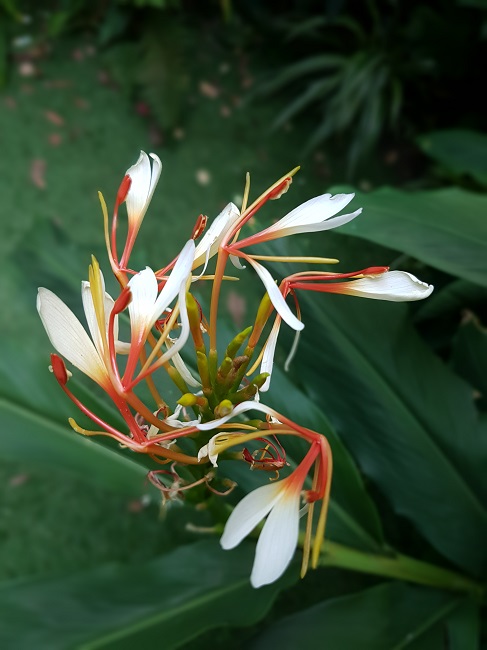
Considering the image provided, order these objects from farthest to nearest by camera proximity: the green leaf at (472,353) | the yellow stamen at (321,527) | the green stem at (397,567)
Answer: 1. the green leaf at (472,353)
2. the green stem at (397,567)
3. the yellow stamen at (321,527)

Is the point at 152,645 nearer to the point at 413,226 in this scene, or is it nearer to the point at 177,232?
the point at 413,226

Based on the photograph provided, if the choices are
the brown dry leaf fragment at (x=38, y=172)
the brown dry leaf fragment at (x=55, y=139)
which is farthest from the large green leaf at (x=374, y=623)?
the brown dry leaf fragment at (x=55, y=139)

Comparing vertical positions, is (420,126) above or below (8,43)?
below

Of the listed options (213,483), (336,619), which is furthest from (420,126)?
(213,483)

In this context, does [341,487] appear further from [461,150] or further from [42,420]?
[461,150]

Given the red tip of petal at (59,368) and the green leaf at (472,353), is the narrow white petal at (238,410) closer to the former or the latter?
the red tip of petal at (59,368)
